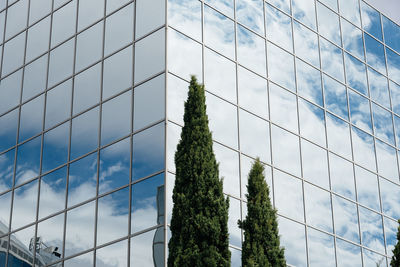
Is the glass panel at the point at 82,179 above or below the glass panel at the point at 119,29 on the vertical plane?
below

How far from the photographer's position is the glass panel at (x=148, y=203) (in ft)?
75.0

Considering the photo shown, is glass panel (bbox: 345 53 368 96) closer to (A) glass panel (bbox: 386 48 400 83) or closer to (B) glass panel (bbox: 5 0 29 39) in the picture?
(A) glass panel (bbox: 386 48 400 83)

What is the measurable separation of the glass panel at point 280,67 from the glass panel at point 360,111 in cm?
366

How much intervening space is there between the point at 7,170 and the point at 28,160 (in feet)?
4.19

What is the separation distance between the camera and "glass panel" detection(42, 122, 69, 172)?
2698cm

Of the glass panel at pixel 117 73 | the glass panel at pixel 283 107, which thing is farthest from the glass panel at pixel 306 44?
the glass panel at pixel 117 73

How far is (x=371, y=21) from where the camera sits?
35188 mm

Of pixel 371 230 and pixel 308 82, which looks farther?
pixel 371 230

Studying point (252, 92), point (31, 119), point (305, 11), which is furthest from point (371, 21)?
point (31, 119)

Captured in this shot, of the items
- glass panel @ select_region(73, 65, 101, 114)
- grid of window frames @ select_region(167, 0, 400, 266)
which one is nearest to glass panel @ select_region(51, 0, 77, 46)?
glass panel @ select_region(73, 65, 101, 114)

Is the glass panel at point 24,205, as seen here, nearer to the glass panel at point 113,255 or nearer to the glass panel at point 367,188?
the glass panel at point 113,255

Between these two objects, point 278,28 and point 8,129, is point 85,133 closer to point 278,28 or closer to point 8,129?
point 8,129

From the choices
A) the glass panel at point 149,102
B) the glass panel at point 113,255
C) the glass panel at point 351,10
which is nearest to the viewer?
the glass panel at point 113,255

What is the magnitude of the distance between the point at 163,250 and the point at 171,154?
111 inches
